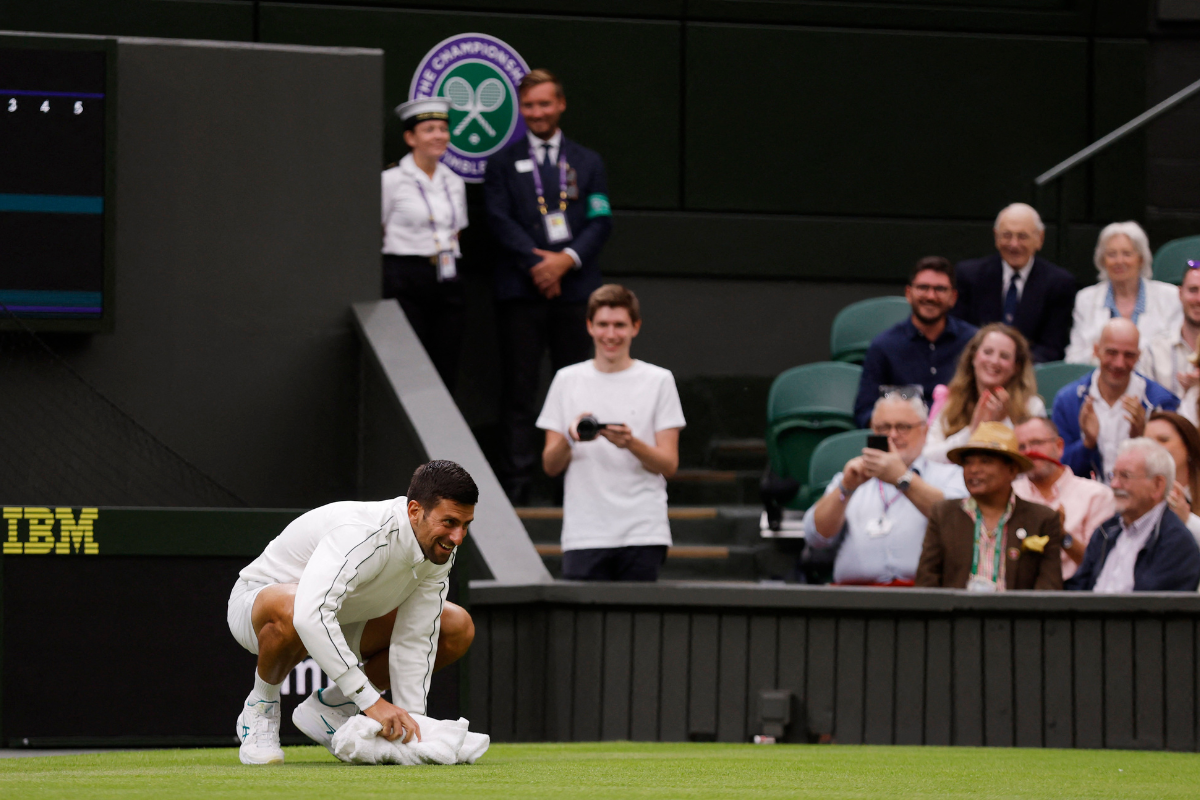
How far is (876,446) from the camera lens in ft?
27.8

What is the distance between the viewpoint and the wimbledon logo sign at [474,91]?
12.4 meters

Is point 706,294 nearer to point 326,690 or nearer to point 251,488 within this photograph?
point 251,488

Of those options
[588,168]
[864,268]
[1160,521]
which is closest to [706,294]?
[864,268]

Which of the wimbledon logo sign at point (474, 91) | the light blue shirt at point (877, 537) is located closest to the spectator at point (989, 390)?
the light blue shirt at point (877, 537)

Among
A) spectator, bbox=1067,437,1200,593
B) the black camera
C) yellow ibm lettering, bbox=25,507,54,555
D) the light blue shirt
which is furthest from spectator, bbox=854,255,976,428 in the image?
yellow ibm lettering, bbox=25,507,54,555

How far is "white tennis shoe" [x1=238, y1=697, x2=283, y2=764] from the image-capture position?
5723mm

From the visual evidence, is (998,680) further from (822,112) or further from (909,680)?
(822,112)

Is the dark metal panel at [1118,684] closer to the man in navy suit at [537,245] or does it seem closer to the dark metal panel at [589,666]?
the dark metal panel at [589,666]

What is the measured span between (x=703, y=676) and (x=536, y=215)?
3837mm

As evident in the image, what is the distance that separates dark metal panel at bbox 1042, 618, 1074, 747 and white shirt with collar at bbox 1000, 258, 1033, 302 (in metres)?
3.33

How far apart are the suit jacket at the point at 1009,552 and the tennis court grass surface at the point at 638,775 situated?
95 centimetres

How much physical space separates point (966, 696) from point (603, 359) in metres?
2.30

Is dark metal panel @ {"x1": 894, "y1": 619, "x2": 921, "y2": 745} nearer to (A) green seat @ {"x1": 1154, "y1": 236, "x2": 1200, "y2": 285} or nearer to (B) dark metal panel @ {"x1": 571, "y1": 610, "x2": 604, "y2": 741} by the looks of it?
(B) dark metal panel @ {"x1": 571, "y1": 610, "x2": 604, "y2": 741}

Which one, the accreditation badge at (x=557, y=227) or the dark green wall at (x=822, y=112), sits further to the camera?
the dark green wall at (x=822, y=112)
